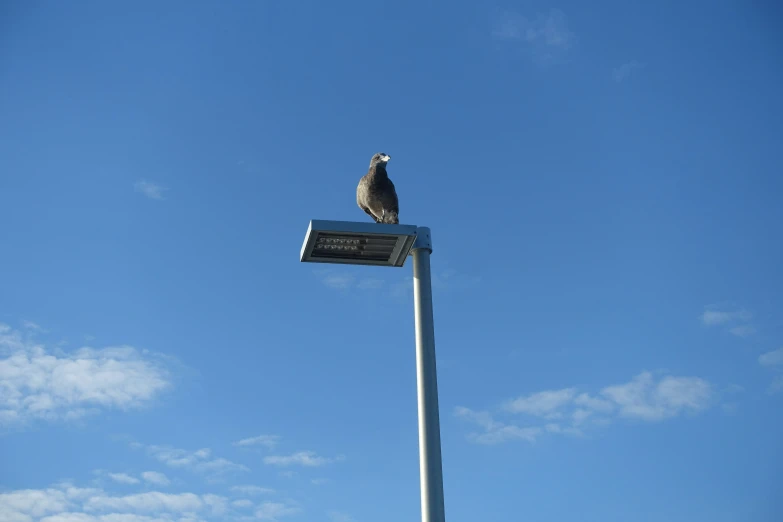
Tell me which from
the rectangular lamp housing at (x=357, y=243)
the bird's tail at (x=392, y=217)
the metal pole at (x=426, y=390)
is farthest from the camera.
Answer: the bird's tail at (x=392, y=217)

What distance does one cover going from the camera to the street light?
21.0ft

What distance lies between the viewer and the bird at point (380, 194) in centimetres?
898

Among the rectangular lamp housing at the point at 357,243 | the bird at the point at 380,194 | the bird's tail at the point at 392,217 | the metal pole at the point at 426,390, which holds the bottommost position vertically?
the metal pole at the point at 426,390

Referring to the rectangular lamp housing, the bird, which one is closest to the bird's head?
the bird

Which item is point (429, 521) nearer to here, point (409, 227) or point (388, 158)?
point (409, 227)

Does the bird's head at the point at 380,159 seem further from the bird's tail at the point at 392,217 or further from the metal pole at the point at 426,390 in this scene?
the metal pole at the point at 426,390

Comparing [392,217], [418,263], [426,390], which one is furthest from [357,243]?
[392,217]

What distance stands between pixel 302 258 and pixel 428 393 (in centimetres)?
171

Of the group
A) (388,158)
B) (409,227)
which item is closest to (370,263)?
(409,227)

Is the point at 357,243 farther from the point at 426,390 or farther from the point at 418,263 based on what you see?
the point at 426,390

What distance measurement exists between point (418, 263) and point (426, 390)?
118cm

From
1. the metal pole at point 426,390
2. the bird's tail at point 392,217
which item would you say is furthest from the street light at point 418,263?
the bird's tail at point 392,217

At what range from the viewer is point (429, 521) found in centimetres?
623

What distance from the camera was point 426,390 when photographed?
6.62m
